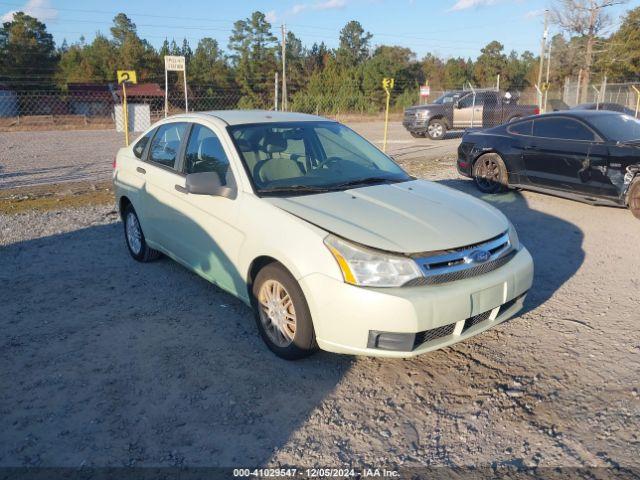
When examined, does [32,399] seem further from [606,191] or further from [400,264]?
[606,191]

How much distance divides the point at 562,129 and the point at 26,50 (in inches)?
1707

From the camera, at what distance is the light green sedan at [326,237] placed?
10.5ft

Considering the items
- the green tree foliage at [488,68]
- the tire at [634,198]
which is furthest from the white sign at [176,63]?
the green tree foliage at [488,68]

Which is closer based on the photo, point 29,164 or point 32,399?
point 32,399

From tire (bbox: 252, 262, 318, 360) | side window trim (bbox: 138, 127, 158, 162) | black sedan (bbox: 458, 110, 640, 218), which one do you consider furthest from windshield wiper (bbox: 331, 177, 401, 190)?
black sedan (bbox: 458, 110, 640, 218)

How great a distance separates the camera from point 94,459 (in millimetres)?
2762

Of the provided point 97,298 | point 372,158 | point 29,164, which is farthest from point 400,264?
point 29,164

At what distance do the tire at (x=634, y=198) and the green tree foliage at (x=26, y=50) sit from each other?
36904mm

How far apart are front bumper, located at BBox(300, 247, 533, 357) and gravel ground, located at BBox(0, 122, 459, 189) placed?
9125mm

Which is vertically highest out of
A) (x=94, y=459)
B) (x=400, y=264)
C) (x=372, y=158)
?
(x=372, y=158)

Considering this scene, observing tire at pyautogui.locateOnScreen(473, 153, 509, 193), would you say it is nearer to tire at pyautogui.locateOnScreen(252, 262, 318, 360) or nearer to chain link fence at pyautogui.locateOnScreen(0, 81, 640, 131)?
tire at pyautogui.locateOnScreen(252, 262, 318, 360)

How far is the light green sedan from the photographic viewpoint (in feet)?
10.5

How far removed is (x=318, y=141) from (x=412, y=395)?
2.37 metres

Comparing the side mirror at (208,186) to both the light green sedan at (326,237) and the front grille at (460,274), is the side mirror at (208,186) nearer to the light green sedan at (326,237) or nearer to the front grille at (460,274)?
the light green sedan at (326,237)
